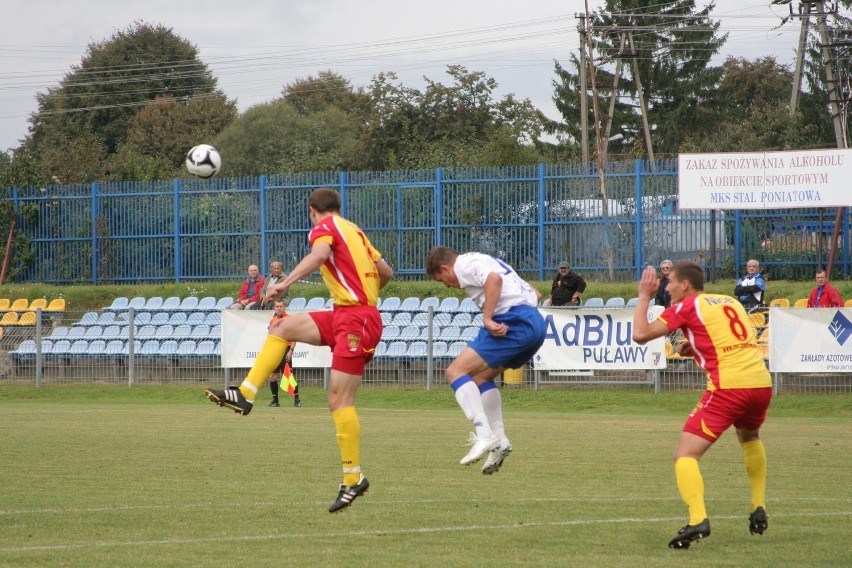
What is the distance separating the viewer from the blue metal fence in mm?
27531

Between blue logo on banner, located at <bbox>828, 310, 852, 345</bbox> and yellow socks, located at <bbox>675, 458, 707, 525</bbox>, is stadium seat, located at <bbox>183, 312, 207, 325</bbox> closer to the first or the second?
blue logo on banner, located at <bbox>828, 310, 852, 345</bbox>

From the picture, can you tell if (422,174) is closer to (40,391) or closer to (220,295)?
(220,295)

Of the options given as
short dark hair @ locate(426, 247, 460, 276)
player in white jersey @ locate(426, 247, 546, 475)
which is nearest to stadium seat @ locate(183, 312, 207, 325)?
player in white jersey @ locate(426, 247, 546, 475)

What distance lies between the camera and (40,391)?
2386 centimetres

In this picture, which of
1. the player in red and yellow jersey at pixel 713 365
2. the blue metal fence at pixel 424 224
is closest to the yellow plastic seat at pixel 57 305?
the blue metal fence at pixel 424 224

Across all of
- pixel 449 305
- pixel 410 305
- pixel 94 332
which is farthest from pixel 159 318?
pixel 449 305

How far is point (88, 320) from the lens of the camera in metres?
25.3

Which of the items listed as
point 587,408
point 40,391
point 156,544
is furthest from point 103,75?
point 156,544

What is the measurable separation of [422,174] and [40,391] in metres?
11.1

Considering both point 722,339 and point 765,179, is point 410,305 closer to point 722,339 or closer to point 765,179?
point 765,179

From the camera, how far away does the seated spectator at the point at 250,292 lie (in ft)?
74.6

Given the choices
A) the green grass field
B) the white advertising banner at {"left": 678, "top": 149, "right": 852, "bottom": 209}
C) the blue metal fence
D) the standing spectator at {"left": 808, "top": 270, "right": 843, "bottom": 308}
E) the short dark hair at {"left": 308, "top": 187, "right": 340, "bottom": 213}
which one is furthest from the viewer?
the blue metal fence

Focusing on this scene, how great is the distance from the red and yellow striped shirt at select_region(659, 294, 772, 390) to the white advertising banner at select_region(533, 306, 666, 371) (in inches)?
497

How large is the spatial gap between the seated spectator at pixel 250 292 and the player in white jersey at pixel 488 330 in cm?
1359
